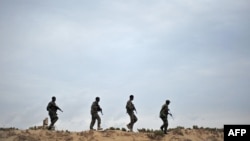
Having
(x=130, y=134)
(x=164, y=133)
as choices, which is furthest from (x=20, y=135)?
(x=164, y=133)

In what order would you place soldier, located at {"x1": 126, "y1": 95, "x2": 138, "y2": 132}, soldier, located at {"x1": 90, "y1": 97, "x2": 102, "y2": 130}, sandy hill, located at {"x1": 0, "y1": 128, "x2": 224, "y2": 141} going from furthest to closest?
1. soldier, located at {"x1": 126, "y1": 95, "x2": 138, "y2": 132}
2. soldier, located at {"x1": 90, "y1": 97, "x2": 102, "y2": 130}
3. sandy hill, located at {"x1": 0, "y1": 128, "x2": 224, "y2": 141}

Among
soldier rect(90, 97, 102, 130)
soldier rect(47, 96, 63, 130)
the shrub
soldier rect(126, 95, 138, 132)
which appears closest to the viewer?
the shrub

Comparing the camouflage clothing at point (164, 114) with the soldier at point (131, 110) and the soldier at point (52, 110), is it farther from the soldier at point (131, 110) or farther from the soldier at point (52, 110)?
the soldier at point (52, 110)

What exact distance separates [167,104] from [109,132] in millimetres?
3689

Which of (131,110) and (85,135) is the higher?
(131,110)

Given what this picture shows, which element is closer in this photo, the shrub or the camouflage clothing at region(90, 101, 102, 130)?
the shrub

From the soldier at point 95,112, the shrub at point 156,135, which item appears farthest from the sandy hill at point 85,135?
the soldier at point 95,112

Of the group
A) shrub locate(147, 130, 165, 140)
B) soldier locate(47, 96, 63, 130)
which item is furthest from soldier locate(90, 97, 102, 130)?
shrub locate(147, 130, 165, 140)

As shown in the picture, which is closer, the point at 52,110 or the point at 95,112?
the point at 52,110

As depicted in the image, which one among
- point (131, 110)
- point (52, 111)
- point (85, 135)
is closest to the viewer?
point (85, 135)

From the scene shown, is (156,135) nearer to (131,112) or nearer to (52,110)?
(131,112)

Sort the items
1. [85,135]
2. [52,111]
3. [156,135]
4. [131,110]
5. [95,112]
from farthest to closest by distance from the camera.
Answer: [131,110]
[95,112]
[52,111]
[156,135]
[85,135]

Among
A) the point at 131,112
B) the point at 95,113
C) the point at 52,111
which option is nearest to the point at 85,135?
the point at 95,113

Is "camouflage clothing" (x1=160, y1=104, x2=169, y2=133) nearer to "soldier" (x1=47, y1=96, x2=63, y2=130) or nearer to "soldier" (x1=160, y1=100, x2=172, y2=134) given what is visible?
"soldier" (x1=160, y1=100, x2=172, y2=134)
